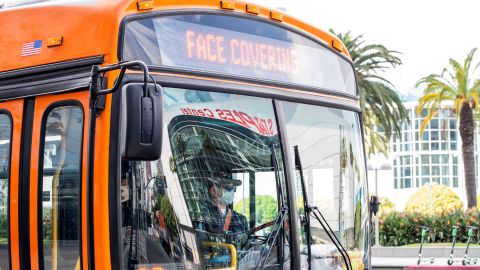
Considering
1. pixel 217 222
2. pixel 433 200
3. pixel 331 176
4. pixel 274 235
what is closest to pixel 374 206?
pixel 331 176

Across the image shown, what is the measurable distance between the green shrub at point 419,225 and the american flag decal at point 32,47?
955 inches

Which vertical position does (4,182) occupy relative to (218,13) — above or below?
below

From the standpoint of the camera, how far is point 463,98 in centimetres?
3556

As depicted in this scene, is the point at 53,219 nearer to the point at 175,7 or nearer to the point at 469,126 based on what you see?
the point at 175,7

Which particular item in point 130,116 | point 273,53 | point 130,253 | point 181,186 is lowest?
point 130,253

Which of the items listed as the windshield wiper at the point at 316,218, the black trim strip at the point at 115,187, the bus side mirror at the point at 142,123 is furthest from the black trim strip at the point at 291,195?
the bus side mirror at the point at 142,123

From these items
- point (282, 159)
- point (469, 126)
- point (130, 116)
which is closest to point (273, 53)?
point (282, 159)

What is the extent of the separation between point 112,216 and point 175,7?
1443mm

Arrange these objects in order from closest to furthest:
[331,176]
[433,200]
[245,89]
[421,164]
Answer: [245,89]
[331,176]
[433,200]
[421,164]

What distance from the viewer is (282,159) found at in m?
5.86

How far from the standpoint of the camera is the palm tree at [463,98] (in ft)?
117

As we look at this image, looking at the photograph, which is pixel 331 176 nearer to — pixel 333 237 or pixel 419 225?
pixel 333 237

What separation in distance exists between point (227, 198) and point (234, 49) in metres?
1.03

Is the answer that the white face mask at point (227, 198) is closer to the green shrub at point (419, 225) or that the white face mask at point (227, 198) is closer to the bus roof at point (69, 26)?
the bus roof at point (69, 26)
